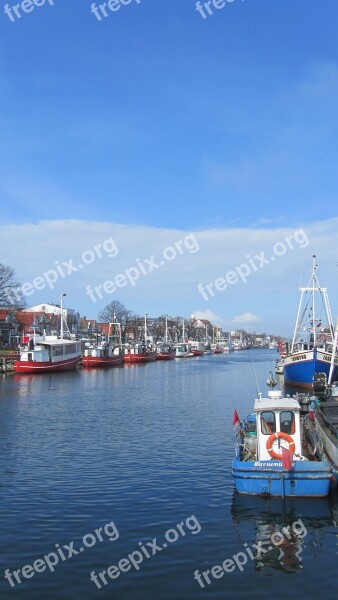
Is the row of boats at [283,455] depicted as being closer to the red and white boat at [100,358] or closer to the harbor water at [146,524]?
the harbor water at [146,524]

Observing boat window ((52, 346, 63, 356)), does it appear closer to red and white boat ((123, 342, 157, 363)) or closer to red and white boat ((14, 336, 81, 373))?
red and white boat ((14, 336, 81, 373))

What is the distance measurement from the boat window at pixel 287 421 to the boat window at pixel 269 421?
29cm

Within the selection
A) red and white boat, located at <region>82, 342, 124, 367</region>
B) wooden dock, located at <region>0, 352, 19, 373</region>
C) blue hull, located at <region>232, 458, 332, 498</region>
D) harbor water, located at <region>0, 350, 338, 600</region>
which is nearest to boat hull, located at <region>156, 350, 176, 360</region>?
red and white boat, located at <region>82, 342, 124, 367</region>

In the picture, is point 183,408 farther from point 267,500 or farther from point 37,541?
point 37,541

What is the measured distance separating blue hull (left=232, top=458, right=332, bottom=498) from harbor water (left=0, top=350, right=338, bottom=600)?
34 centimetres

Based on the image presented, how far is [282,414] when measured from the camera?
20984 millimetres

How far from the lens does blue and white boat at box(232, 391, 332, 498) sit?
62.4 feet

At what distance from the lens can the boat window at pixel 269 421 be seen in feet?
68.5

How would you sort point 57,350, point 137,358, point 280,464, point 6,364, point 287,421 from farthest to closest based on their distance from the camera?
point 137,358 → point 57,350 → point 6,364 → point 287,421 → point 280,464

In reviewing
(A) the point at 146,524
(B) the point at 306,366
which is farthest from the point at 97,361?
(A) the point at 146,524

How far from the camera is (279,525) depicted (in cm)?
1723

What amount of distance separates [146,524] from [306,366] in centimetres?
4442

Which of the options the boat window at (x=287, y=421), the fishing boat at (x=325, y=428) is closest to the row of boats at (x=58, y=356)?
the fishing boat at (x=325, y=428)

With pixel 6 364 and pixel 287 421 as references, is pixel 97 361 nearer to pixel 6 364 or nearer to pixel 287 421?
pixel 6 364
